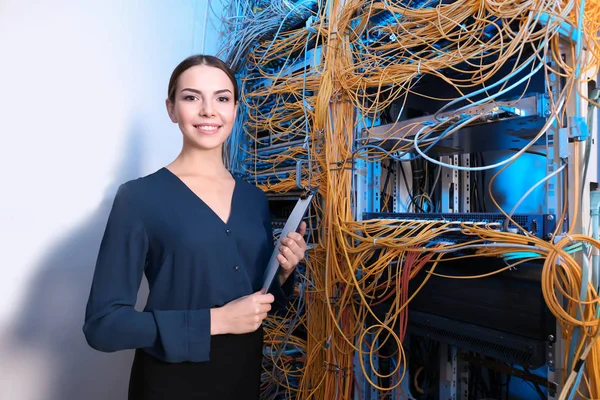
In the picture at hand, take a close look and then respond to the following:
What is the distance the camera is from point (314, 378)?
3.98 ft

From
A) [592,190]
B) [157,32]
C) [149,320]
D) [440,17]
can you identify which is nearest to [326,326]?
[149,320]

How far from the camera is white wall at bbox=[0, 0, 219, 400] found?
107cm

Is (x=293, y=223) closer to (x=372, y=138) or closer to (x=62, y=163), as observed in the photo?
(x=372, y=138)

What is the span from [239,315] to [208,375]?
0.17 m

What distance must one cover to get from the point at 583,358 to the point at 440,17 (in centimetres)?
81

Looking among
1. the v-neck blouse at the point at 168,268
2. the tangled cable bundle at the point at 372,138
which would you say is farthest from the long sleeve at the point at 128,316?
the tangled cable bundle at the point at 372,138

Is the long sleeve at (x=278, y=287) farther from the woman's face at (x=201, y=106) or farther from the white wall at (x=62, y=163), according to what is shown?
the white wall at (x=62, y=163)

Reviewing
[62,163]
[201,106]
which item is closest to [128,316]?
[201,106]

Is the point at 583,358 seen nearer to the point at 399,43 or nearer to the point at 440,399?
the point at 440,399

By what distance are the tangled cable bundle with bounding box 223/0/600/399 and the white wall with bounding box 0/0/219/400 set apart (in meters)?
0.47

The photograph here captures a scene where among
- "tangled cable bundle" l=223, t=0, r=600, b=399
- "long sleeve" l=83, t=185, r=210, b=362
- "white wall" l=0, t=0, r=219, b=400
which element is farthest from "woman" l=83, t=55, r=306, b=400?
"white wall" l=0, t=0, r=219, b=400

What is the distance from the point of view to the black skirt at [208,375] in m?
0.76

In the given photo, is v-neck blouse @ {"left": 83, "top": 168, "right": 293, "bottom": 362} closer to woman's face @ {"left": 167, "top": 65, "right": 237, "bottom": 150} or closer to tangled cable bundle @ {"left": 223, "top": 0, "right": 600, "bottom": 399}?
woman's face @ {"left": 167, "top": 65, "right": 237, "bottom": 150}

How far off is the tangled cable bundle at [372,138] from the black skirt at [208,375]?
29 centimetres
